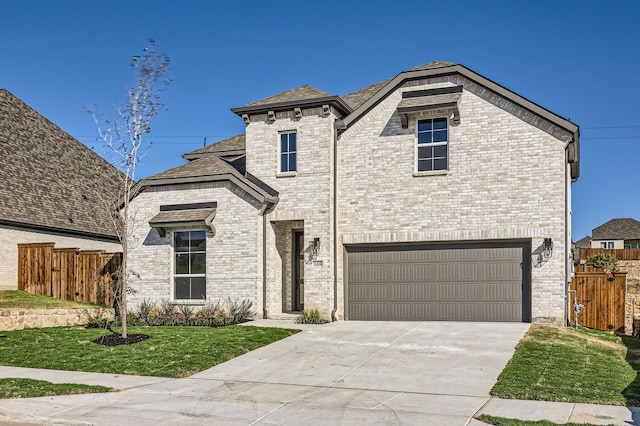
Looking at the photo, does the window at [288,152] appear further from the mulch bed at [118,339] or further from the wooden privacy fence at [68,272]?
the mulch bed at [118,339]

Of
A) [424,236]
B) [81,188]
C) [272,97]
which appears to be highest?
[272,97]

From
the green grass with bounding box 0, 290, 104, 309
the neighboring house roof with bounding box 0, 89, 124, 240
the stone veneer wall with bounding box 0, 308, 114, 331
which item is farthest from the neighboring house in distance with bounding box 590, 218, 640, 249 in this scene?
the stone veneer wall with bounding box 0, 308, 114, 331

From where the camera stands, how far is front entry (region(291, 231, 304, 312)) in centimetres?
1973

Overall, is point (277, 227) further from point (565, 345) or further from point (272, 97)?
point (565, 345)

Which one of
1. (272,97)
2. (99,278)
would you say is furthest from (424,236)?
(99,278)

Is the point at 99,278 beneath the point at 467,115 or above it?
beneath

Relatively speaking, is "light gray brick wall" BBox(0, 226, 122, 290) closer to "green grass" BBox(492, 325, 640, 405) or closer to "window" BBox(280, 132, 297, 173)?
"window" BBox(280, 132, 297, 173)

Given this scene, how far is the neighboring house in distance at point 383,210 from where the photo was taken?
16891 mm

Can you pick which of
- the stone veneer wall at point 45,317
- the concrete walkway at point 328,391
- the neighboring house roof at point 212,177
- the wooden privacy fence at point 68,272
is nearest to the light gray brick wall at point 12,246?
the wooden privacy fence at point 68,272

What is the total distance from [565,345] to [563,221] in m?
4.30

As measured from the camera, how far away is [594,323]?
19.9m

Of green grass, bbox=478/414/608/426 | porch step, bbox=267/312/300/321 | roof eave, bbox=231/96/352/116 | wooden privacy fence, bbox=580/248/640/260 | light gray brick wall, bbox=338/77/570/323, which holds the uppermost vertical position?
roof eave, bbox=231/96/352/116

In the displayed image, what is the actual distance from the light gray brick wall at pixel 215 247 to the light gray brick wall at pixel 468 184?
2.81 meters

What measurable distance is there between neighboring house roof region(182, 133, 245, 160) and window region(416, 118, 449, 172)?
799 centimetres
